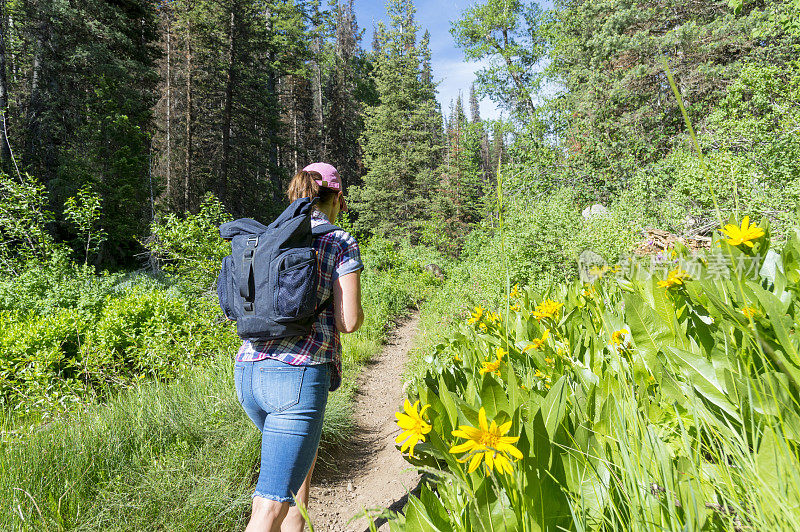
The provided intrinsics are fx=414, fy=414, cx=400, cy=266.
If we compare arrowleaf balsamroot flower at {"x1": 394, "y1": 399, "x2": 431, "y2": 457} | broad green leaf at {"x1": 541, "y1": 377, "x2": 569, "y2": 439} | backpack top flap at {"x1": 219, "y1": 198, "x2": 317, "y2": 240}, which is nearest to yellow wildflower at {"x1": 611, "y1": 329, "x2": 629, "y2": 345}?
broad green leaf at {"x1": 541, "y1": 377, "x2": 569, "y2": 439}

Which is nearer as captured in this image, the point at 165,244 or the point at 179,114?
the point at 165,244

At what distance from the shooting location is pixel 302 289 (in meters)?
1.56

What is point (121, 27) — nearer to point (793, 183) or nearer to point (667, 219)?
point (667, 219)

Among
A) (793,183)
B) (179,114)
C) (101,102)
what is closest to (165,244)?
(793,183)

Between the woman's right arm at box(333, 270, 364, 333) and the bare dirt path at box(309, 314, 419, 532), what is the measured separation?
0.82 metres

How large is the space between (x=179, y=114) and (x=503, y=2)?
1542 centimetres

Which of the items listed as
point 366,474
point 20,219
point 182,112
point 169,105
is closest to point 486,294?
point 366,474

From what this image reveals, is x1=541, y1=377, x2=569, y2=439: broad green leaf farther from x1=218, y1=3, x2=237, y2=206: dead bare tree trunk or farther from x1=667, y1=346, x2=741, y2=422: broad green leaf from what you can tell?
x1=218, y1=3, x2=237, y2=206: dead bare tree trunk

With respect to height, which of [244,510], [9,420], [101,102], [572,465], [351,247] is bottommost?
[244,510]

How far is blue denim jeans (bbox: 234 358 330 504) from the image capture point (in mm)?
1565

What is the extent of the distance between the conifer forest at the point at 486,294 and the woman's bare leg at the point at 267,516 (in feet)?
1.71

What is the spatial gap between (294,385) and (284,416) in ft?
0.39

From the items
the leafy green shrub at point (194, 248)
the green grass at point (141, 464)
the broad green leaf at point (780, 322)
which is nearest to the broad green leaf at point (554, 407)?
the broad green leaf at point (780, 322)

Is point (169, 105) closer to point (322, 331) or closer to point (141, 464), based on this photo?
point (141, 464)
